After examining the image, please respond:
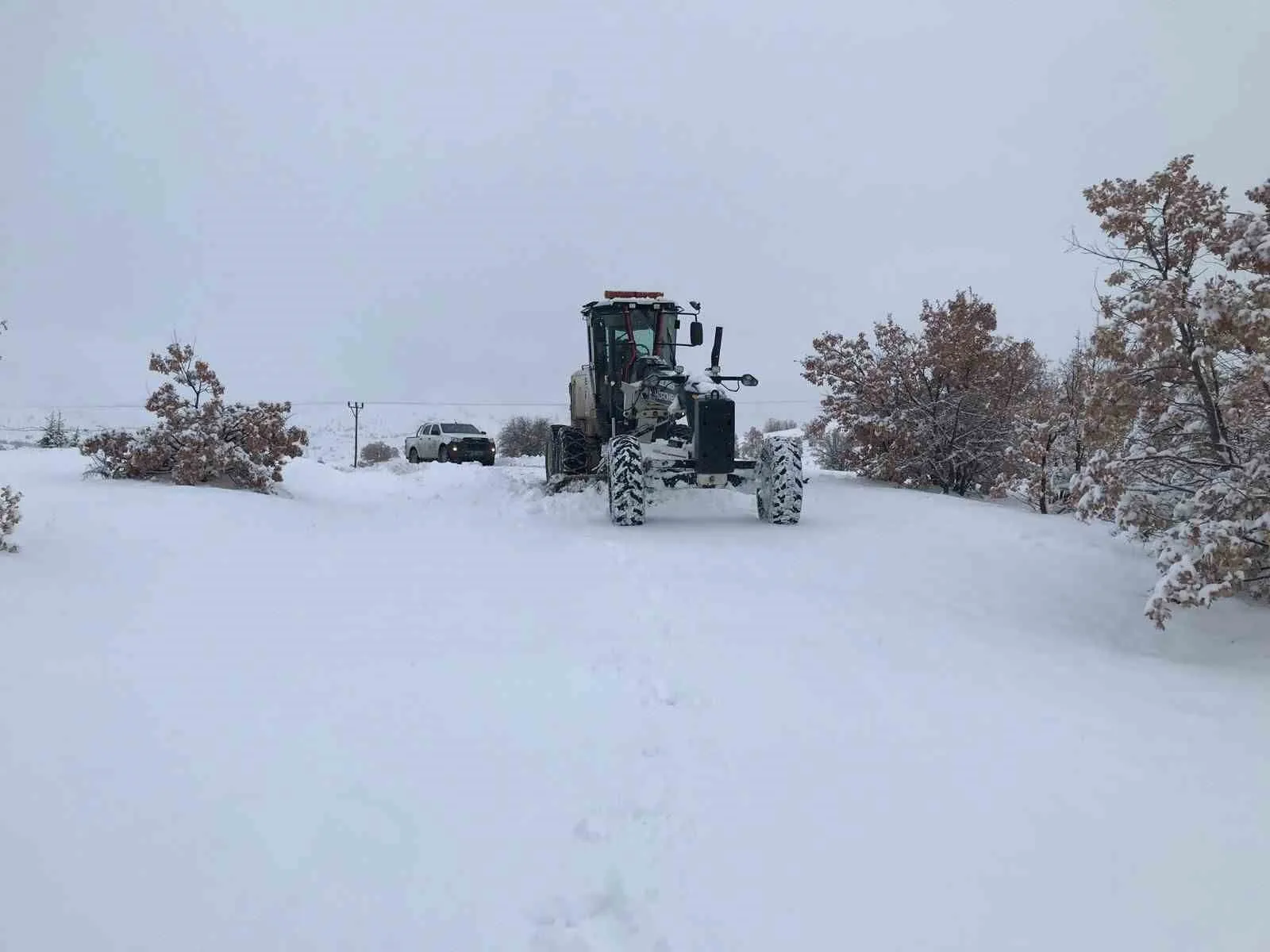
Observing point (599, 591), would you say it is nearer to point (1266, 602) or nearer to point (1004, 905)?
point (1004, 905)

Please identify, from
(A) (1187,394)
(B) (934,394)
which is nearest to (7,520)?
(A) (1187,394)

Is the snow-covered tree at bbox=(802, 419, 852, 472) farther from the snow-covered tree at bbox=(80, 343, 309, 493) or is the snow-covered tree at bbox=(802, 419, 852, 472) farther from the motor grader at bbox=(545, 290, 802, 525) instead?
the snow-covered tree at bbox=(80, 343, 309, 493)

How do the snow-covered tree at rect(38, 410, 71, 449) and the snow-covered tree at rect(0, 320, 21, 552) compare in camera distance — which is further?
the snow-covered tree at rect(38, 410, 71, 449)

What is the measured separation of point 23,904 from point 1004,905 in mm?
2820

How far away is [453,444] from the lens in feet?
79.9

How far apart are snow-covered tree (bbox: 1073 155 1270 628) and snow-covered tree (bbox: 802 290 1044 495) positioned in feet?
25.8

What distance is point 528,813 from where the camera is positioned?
312 centimetres

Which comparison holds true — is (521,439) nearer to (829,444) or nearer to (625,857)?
(829,444)

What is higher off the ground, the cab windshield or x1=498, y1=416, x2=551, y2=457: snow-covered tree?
the cab windshield

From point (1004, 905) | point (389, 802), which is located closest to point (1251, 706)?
point (1004, 905)

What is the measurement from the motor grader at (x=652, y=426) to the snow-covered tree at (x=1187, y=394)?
404 cm

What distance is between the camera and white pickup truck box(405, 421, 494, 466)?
958 inches

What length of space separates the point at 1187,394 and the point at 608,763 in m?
6.11

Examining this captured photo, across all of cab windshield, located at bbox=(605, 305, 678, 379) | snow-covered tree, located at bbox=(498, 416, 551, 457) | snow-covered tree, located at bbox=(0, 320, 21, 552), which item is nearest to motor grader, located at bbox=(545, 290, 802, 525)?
cab windshield, located at bbox=(605, 305, 678, 379)
